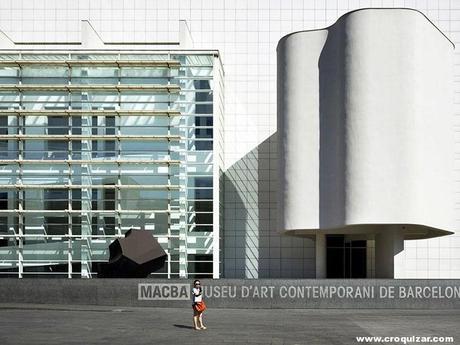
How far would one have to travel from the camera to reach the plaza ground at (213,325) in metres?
19.9

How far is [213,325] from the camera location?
23859 mm

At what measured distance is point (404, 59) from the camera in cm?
3619

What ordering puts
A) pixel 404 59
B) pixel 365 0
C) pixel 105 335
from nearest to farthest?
pixel 105 335
pixel 404 59
pixel 365 0

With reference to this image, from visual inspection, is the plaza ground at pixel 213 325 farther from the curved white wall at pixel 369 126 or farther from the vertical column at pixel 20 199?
the vertical column at pixel 20 199

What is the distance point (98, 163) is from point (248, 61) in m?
13.7

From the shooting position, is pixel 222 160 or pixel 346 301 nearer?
pixel 346 301

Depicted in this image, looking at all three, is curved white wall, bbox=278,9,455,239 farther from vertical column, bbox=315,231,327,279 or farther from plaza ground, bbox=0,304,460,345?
plaza ground, bbox=0,304,460,345

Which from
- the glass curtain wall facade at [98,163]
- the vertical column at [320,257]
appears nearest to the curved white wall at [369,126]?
the vertical column at [320,257]

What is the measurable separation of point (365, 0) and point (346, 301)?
80.7 ft

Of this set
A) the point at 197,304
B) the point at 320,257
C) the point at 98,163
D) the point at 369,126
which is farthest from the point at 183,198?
the point at 197,304

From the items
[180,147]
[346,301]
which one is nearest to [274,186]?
[180,147]

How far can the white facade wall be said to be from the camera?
48750 millimetres

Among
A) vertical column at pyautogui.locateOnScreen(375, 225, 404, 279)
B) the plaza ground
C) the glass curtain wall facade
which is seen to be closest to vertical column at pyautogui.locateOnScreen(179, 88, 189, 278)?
the glass curtain wall facade

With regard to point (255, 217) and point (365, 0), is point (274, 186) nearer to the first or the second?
point (255, 217)
